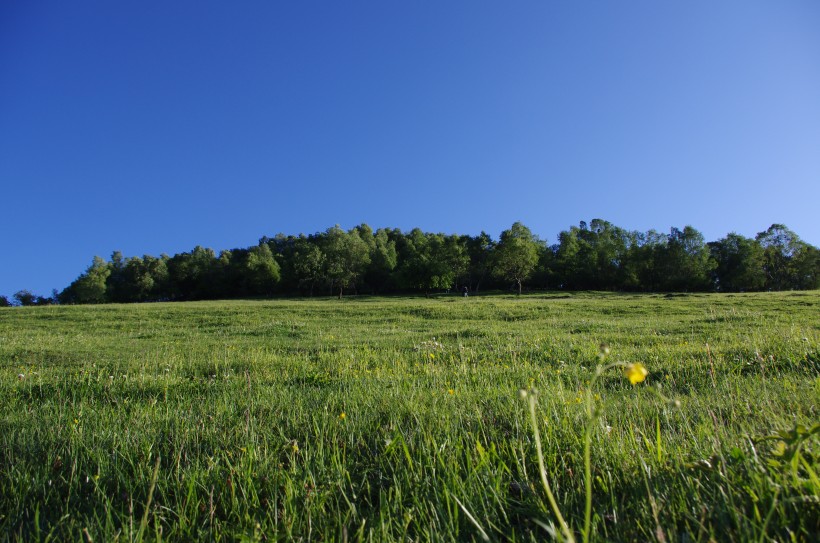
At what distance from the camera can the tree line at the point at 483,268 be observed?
248ft

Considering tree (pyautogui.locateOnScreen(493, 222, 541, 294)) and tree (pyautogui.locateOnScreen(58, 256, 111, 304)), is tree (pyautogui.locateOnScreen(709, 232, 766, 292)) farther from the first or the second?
tree (pyautogui.locateOnScreen(58, 256, 111, 304))

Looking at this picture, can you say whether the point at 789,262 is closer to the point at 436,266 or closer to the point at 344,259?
the point at 436,266

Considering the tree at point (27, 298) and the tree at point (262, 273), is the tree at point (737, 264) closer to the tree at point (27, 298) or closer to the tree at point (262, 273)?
the tree at point (262, 273)

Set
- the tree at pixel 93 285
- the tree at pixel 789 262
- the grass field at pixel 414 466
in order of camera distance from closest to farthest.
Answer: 1. the grass field at pixel 414 466
2. the tree at pixel 789 262
3. the tree at pixel 93 285

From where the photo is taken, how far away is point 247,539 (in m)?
1.59

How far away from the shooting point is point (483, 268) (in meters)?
87.2

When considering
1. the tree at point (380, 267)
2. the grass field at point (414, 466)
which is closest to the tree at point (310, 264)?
the tree at point (380, 267)

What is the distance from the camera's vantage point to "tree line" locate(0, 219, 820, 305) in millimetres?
75500

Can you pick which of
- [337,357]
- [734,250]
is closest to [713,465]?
[337,357]

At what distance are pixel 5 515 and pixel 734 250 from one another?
106905 mm

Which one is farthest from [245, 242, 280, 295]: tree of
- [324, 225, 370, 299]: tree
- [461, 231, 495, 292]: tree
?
[461, 231, 495, 292]: tree

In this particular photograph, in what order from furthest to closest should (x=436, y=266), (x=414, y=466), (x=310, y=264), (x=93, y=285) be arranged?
(x=93, y=285), (x=310, y=264), (x=436, y=266), (x=414, y=466)

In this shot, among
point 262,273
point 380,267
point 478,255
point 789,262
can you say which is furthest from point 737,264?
point 262,273

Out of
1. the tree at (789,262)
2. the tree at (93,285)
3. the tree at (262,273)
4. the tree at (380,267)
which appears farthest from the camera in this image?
the tree at (380,267)
